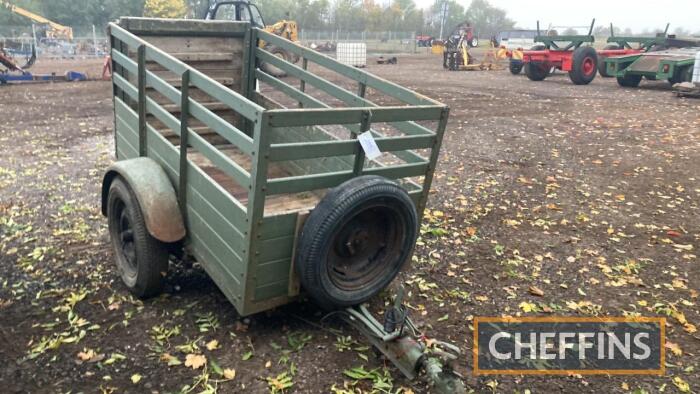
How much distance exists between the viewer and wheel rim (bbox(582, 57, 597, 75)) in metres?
17.9

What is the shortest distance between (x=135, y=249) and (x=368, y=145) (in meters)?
1.87

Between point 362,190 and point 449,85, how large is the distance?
49.9 ft

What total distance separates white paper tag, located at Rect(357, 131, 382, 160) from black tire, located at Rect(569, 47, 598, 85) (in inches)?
659

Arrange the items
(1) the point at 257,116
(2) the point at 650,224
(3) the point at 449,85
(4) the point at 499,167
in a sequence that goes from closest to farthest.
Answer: (1) the point at 257,116
(2) the point at 650,224
(4) the point at 499,167
(3) the point at 449,85

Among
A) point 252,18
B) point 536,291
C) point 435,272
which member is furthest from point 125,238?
point 252,18

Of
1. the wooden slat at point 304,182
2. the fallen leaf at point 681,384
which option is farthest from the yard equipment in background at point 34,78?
the fallen leaf at point 681,384

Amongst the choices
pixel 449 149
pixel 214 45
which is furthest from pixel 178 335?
pixel 449 149

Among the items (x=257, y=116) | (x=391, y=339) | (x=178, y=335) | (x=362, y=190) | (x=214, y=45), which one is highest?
(x=214, y=45)

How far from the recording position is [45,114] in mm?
10484

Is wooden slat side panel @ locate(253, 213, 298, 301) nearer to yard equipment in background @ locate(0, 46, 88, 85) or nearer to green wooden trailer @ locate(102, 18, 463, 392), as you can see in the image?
green wooden trailer @ locate(102, 18, 463, 392)

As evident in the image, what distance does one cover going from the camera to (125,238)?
393cm

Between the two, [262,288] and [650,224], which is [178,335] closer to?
[262,288]

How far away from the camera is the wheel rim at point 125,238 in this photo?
12.9 feet

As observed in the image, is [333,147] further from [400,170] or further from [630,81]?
[630,81]
